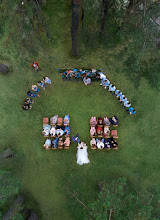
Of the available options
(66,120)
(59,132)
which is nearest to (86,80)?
(66,120)

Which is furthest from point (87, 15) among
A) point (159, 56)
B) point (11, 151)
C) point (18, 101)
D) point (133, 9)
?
point (11, 151)

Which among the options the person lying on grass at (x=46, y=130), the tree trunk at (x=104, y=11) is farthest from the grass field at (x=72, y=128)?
the tree trunk at (x=104, y=11)

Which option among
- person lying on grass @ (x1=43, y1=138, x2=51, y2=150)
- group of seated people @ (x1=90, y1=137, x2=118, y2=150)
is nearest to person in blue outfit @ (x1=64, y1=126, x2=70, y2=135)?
person lying on grass @ (x1=43, y1=138, x2=51, y2=150)

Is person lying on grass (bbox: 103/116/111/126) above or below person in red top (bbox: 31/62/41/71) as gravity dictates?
below

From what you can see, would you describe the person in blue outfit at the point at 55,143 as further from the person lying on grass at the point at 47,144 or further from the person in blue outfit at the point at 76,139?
the person in blue outfit at the point at 76,139

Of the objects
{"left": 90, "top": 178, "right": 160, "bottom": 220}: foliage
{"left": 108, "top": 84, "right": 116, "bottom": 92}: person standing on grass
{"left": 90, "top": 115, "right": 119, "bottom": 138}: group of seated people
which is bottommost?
{"left": 90, "top": 178, "right": 160, "bottom": 220}: foliage

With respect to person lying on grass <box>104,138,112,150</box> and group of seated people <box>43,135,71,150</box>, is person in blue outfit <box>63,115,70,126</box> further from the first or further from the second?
person lying on grass <box>104,138,112,150</box>

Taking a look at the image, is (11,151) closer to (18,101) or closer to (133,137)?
(18,101)
